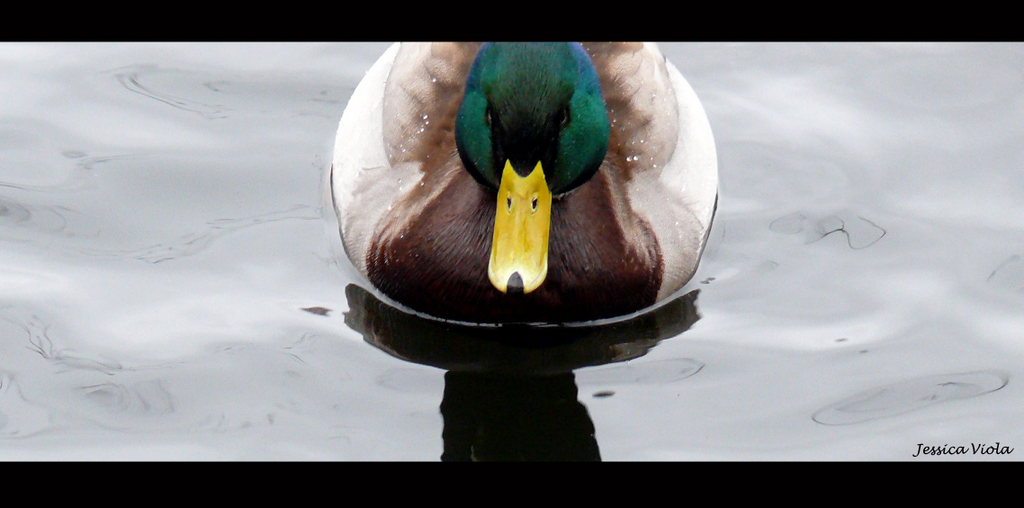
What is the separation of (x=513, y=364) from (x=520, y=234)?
22.4 inches

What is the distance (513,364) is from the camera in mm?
5734

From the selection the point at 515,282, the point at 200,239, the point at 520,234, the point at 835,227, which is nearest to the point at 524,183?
the point at 520,234

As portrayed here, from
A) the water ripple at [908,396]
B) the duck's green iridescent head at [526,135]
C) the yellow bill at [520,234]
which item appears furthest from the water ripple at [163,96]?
the water ripple at [908,396]

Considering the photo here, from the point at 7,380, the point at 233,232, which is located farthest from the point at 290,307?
the point at 7,380

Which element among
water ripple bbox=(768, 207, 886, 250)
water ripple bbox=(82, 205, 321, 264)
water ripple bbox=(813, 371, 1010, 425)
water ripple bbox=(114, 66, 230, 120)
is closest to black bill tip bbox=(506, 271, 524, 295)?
water ripple bbox=(813, 371, 1010, 425)

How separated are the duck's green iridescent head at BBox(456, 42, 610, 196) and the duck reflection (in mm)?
637

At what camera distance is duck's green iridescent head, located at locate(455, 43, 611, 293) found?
17.5 feet

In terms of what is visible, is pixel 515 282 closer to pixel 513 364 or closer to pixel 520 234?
pixel 520 234

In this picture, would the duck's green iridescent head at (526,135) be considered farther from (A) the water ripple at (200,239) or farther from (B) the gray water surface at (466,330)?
(A) the water ripple at (200,239)

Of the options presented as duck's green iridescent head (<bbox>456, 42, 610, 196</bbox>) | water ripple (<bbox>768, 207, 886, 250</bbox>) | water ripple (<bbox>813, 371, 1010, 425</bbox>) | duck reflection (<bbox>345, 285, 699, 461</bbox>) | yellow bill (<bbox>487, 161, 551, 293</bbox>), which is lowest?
duck reflection (<bbox>345, 285, 699, 461</bbox>)

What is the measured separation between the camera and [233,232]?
21.7 feet

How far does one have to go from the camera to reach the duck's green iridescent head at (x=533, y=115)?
5320 millimetres

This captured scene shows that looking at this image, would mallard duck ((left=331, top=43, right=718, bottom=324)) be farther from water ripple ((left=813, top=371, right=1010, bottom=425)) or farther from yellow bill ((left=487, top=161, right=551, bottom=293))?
water ripple ((left=813, top=371, right=1010, bottom=425))

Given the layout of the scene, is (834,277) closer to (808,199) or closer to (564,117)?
(808,199)
